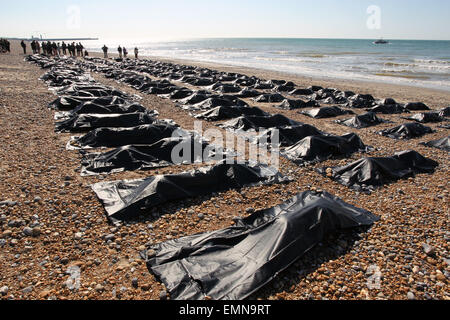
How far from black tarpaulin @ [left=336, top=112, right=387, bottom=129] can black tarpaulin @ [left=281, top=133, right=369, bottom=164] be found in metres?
4.03

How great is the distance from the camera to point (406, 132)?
12.2 metres

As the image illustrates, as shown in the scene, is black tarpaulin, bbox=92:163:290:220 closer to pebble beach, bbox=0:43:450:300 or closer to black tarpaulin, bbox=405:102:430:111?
pebble beach, bbox=0:43:450:300

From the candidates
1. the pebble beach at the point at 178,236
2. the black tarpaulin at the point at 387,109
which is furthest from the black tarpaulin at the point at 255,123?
the black tarpaulin at the point at 387,109

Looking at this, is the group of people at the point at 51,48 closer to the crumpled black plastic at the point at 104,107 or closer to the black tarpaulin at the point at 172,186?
the crumpled black plastic at the point at 104,107

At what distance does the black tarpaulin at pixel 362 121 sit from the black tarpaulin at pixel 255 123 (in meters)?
3.14

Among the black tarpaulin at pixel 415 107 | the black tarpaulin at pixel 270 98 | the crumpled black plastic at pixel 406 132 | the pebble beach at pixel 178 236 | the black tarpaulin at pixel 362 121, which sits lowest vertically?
the pebble beach at pixel 178 236

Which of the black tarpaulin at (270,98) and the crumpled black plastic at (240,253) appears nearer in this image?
the crumpled black plastic at (240,253)

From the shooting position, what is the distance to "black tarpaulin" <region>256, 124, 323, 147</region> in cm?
1073

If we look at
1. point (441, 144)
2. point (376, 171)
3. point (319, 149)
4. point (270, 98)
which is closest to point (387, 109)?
point (441, 144)

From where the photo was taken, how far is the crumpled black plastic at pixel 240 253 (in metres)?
3.94

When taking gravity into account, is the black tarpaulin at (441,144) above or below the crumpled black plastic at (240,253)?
above

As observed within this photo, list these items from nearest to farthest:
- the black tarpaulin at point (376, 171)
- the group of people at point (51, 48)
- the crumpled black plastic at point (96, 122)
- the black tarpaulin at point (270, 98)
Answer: the black tarpaulin at point (376, 171), the crumpled black plastic at point (96, 122), the black tarpaulin at point (270, 98), the group of people at point (51, 48)
